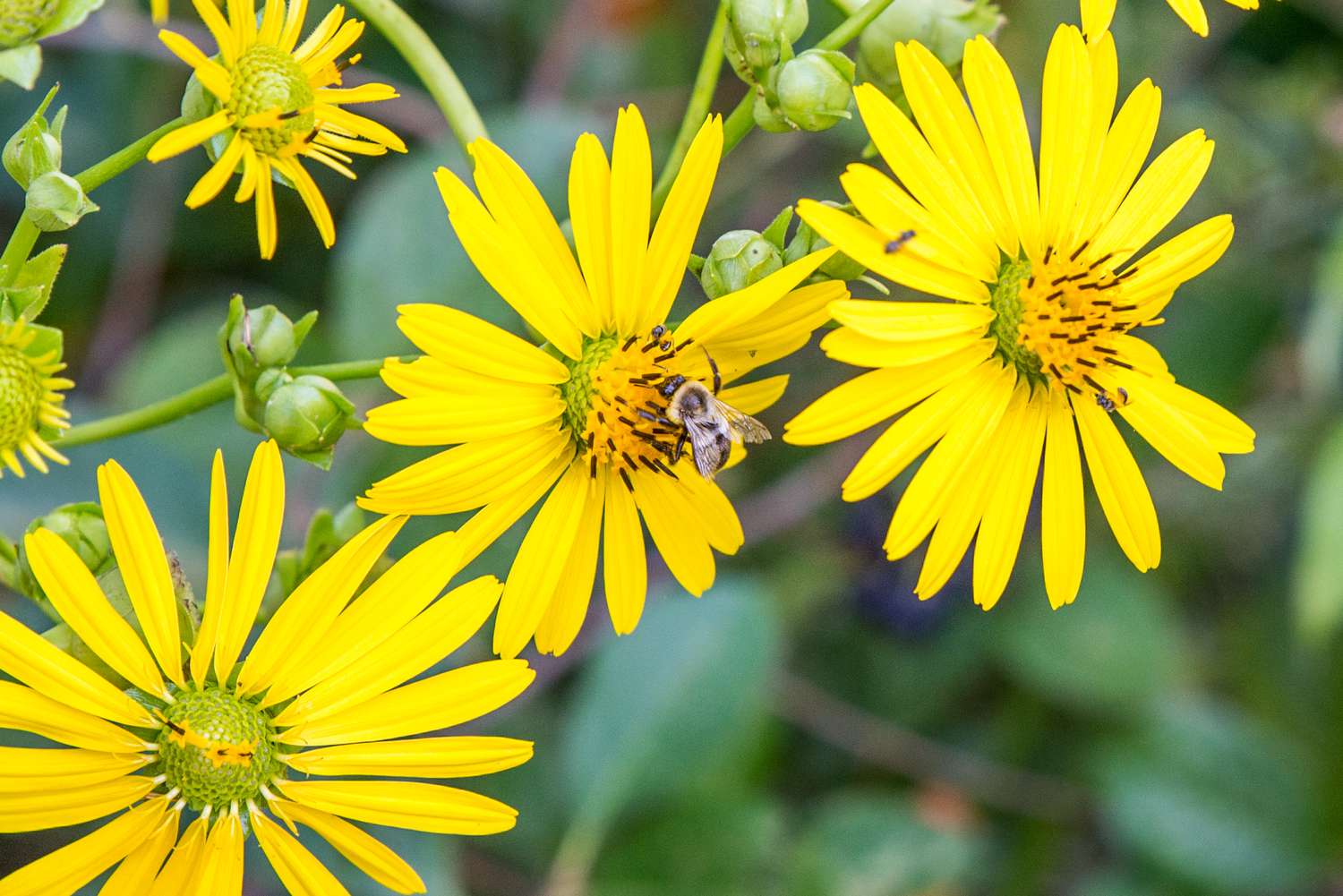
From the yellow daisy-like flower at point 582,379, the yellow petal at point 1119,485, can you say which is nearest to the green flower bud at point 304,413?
the yellow daisy-like flower at point 582,379

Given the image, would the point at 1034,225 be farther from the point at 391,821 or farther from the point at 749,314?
the point at 391,821

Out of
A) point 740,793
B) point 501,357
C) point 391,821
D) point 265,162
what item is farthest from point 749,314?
point 740,793

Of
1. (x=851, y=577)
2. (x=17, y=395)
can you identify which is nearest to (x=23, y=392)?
(x=17, y=395)

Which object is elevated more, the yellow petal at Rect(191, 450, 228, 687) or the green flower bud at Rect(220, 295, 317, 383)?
the green flower bud at Rect(220, 295, 317, 383)

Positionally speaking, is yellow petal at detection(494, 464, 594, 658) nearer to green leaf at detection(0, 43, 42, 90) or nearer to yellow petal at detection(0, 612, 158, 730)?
yellow petal at detection(0, 612, 158, 730)

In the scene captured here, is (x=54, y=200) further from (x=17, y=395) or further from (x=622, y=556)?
Answer: (x=622, y=556)

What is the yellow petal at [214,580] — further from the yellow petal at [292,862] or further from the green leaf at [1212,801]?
the green leaf at [1212,801]

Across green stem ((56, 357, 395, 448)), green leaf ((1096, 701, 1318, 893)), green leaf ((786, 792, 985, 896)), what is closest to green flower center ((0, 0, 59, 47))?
green stem ((56, 357, 395, 448))
